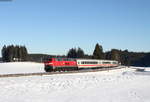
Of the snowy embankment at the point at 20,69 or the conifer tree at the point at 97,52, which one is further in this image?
the conifer tree at the point at 97,52

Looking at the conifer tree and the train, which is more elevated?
the conifer tree

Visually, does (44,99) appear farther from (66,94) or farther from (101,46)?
(101,46)

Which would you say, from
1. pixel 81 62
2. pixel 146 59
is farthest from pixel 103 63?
pixel 146 59

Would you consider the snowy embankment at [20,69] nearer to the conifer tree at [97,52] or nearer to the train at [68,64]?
the train at [68,64]

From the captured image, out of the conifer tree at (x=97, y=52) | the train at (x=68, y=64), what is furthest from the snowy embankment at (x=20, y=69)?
the conifer tree at (x=97, y=52)

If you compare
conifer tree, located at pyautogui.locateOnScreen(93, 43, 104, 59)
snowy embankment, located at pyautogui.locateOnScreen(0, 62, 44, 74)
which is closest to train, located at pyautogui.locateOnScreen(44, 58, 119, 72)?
snowy embankment, located at pyautogui.locateOnScreen(0, 62, 44, 74)

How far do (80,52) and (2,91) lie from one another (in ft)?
445

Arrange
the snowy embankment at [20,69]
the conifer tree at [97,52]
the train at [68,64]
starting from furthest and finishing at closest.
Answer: the conifer tree at [97,52] → the snowy embankment at [20,69] → the train at [68,64]

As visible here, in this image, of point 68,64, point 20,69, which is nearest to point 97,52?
point 20,69

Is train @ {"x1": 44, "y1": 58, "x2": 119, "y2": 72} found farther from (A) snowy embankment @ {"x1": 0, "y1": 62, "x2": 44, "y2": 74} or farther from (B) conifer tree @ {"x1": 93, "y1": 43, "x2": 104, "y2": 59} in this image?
(B) conifer tree @ {"x1": 93, "y1": 43, "x2": 104, "y2": 59}

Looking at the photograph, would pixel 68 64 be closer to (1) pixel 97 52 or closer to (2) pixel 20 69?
(2) pixel 20 69

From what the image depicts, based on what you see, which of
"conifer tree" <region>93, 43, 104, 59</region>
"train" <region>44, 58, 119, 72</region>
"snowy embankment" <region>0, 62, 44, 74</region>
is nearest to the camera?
"train" <region>44, 58, 119, 72</region>

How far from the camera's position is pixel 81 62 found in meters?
59.6

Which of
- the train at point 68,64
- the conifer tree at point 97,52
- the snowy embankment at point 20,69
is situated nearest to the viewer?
the train at point 68,64
